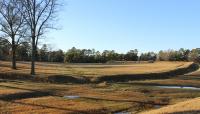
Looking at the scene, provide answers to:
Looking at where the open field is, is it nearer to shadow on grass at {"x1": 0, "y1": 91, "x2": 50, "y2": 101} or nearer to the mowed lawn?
shadow on grass at {"x1": 0, "y1": 91, "x2": 50, "y2": 101}

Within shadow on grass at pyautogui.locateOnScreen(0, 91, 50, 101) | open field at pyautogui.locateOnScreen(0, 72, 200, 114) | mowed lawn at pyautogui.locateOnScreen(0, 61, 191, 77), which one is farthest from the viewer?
mowed lawn at pyautogui.locateOnScreen(0, 61, 191, 77)

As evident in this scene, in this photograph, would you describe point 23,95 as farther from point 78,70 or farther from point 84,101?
point 78,70

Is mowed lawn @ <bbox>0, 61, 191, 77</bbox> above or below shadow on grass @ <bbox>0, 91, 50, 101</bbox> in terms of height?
above

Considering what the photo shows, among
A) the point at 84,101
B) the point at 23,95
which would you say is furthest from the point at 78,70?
the point at 84,101

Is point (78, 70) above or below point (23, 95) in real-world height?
above

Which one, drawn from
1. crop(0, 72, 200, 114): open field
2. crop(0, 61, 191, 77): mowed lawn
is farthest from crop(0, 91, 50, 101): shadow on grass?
crop(0, 61, 191, 77): mowed lawn

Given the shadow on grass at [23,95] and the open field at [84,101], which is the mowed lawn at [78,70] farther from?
the shadow on grass at [23,95]

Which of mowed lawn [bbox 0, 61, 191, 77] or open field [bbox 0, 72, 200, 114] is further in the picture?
mowed lawn [bbox 0, 61, 191, 77]

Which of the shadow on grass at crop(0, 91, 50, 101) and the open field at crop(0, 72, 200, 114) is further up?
the shadow on grass at crop(0, 91, 50, 101)

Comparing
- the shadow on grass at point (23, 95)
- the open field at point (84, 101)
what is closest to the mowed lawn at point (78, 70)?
the open field at point (84, 101)

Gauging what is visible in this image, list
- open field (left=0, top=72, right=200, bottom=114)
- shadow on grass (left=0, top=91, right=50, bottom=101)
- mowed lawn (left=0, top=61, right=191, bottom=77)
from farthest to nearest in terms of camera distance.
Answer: mowed lawn (left=0, top=61, right=191, bottom=77) < shadow on grass (left=0, top=91, right=50, bottom=101) < open field (left=0, top=72, right=200, bottom=114)

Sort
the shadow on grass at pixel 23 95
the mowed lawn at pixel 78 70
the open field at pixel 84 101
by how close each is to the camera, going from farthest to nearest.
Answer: the mowed lawn at pixel 78 70 → the shadow on grass at pixel 23 95 → the open field at pixel 84 101

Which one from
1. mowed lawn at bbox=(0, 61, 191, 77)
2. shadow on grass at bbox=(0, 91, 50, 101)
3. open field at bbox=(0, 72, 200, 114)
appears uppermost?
mowed lawn at bbox=(0, 61, 191, 77)

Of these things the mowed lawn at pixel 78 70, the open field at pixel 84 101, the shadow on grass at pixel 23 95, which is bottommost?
the open field at pixel 84 101
